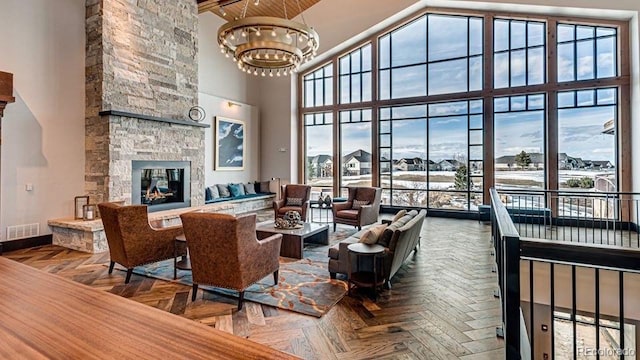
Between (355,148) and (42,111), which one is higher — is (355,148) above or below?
below

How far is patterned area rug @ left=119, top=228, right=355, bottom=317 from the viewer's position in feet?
11.6

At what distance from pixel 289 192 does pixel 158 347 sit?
281 inches

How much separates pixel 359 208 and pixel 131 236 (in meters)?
4.34

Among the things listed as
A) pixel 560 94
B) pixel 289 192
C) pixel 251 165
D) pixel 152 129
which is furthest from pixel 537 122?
pixel 152 129

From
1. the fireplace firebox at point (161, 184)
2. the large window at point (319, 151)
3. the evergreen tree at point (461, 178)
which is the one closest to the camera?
the fireplace firebox at point (161, 184)

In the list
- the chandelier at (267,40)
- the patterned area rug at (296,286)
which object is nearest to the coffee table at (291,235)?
the patterned area rug at (296,286)

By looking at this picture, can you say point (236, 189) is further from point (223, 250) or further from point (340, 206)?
point (223, 250)

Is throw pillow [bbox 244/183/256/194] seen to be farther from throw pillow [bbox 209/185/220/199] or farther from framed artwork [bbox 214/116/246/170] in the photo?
throw pillow [bbox 209/185/220/199]

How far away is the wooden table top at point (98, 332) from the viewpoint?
2.38ft

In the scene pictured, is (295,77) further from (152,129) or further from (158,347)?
(158,347)

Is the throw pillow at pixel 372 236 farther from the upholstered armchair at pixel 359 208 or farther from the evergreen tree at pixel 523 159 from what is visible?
the evergreen tree at pixel 523 159

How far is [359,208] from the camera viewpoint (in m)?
7.03

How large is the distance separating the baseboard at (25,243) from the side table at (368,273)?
552 centimetres

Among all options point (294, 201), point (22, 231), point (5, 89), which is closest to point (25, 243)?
point (22, 231)
